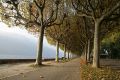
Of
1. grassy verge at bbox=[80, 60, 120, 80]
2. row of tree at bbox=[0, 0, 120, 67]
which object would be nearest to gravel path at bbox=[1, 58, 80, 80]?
grassy verge at bbox=[80, 60, 120, 80]

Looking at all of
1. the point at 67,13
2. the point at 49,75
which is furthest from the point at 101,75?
the point at 67,13

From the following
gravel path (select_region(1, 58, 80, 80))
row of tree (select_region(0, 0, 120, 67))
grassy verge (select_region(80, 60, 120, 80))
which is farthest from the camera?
row of tree (select_region(0, 0, 120, 67))

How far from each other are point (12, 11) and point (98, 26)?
1430 cm

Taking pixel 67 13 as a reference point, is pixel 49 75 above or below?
below

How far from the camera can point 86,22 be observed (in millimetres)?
50375

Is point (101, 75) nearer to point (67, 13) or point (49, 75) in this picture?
point (49, 75)

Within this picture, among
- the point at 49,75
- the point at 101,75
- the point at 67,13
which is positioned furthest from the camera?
the point at 67,13

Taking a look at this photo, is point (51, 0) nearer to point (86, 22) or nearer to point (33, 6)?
point (33, 6)

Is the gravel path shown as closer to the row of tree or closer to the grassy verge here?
the grassy verge

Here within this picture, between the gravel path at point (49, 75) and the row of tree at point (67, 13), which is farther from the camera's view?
the row of tree at point (67, 13)

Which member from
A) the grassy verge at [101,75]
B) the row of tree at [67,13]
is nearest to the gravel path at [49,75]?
the grassy verge at [101,75]

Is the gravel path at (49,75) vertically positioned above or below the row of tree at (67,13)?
below

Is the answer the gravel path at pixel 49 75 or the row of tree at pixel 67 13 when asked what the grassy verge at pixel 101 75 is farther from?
the row of tree at pixel 67 13

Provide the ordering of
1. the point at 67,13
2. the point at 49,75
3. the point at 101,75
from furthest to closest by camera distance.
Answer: the point at 67,13 < the point at 49,75 < the point at 101,75
